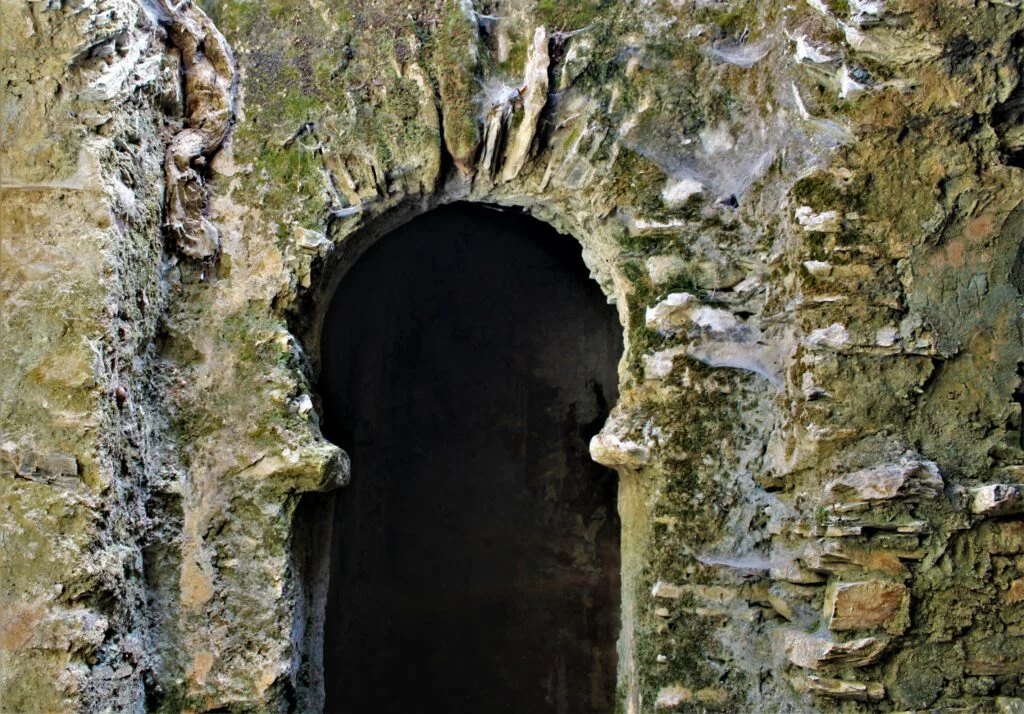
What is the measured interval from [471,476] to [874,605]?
1.58 metres

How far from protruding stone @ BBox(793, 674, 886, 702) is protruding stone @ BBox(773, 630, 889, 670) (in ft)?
0.15

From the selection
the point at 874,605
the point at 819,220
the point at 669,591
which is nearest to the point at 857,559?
the point at 874,605

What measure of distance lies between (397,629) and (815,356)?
1.88 m

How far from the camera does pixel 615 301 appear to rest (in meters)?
3.13

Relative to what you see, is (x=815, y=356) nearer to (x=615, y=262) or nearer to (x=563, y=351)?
(x=615, y=262)

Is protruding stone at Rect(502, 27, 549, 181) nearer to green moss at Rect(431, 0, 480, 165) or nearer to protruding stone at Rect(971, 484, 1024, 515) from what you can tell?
green moss at Rect(431, 0, 480, 165)

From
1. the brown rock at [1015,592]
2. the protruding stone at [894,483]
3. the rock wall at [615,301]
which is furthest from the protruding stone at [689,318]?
the brown rock at [1015,592]

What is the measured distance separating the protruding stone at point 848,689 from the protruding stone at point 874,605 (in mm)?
159

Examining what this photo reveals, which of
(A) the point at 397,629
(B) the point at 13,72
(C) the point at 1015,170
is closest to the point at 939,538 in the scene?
(C) the point at 1015,170

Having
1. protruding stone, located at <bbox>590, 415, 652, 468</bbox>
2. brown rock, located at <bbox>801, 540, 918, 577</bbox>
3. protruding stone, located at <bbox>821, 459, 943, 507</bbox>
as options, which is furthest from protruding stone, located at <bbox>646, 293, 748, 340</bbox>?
brown rock, located at <bbox>801, 540, 918, 577</bbox>

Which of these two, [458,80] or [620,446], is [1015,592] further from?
[458,80]

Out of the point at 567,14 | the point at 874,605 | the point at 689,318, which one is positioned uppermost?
the point at 567,14

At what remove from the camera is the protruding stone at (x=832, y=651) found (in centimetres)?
264

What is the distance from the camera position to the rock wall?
2.57m
